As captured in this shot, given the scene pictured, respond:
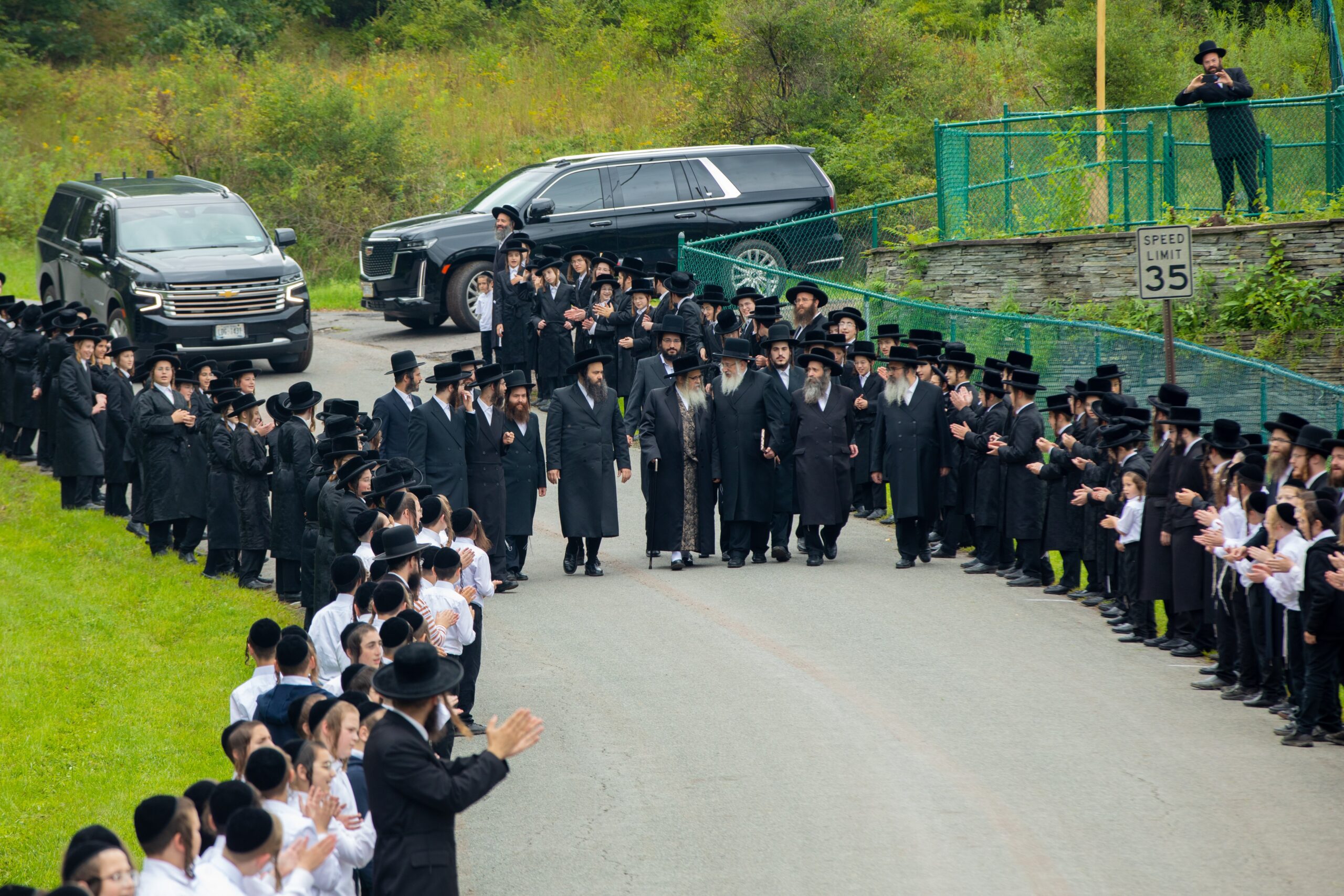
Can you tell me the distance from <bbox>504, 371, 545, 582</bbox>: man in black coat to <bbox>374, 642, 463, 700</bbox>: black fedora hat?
24.8 feet

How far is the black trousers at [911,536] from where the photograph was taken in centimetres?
1414

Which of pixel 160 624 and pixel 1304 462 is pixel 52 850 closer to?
pixel 160 624

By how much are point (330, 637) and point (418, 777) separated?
2.79 metres

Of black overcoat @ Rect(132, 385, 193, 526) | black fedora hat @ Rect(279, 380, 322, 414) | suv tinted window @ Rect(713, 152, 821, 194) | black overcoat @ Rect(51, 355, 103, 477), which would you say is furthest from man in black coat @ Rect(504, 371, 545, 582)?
suv tinted window @ Rect(713, 152, 821, 194)

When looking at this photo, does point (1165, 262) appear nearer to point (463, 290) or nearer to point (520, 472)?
point (520, 472)

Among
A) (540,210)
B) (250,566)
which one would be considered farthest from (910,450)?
(540,210)

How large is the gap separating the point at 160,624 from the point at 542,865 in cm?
621

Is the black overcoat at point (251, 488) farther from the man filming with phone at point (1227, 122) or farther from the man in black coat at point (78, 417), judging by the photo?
the man filming with phone at point (1227, 122)

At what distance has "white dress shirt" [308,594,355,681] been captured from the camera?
834 cm

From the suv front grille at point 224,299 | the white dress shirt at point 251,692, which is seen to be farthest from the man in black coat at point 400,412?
the suv front grille at point 224,299

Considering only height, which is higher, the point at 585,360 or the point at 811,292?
the point at 811,292

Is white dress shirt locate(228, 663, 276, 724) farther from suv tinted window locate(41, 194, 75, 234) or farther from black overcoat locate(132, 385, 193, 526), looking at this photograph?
suv tinted window locate(41, 194, 75, 234)

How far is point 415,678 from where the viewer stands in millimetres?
5922

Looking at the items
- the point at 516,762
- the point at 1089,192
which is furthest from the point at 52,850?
the point at 1089,192
